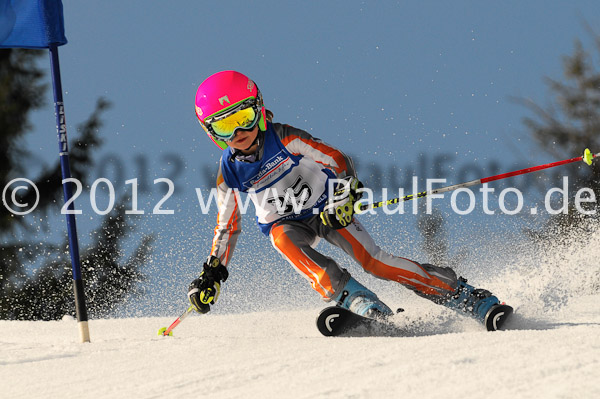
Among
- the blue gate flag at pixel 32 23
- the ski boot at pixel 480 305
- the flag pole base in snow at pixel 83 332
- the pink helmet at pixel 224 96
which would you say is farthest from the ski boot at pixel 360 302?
the blue gate flag at pixel 32 23

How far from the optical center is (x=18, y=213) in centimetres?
1314

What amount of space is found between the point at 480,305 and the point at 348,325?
902mm

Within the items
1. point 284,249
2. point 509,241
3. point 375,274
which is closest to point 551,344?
point 375,274

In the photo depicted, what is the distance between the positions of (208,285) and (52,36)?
7.28 ft

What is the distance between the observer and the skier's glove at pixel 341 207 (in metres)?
3.69

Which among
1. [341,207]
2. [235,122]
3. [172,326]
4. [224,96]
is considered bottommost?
[172,326]

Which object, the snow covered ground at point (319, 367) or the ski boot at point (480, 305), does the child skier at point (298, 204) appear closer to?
the ski boot at point (480, 305)

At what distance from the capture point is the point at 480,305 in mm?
3895

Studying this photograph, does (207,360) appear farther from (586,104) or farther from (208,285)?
(586,104)

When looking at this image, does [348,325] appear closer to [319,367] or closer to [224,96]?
[319,367]

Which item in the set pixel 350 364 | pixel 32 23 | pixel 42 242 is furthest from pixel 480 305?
pixel 42 242

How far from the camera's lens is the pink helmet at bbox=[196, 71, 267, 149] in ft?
12.2

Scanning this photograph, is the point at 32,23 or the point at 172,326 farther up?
the point at 32,23

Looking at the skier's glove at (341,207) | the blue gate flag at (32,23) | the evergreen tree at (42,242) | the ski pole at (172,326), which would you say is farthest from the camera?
the evergreen tree at (42,242)
